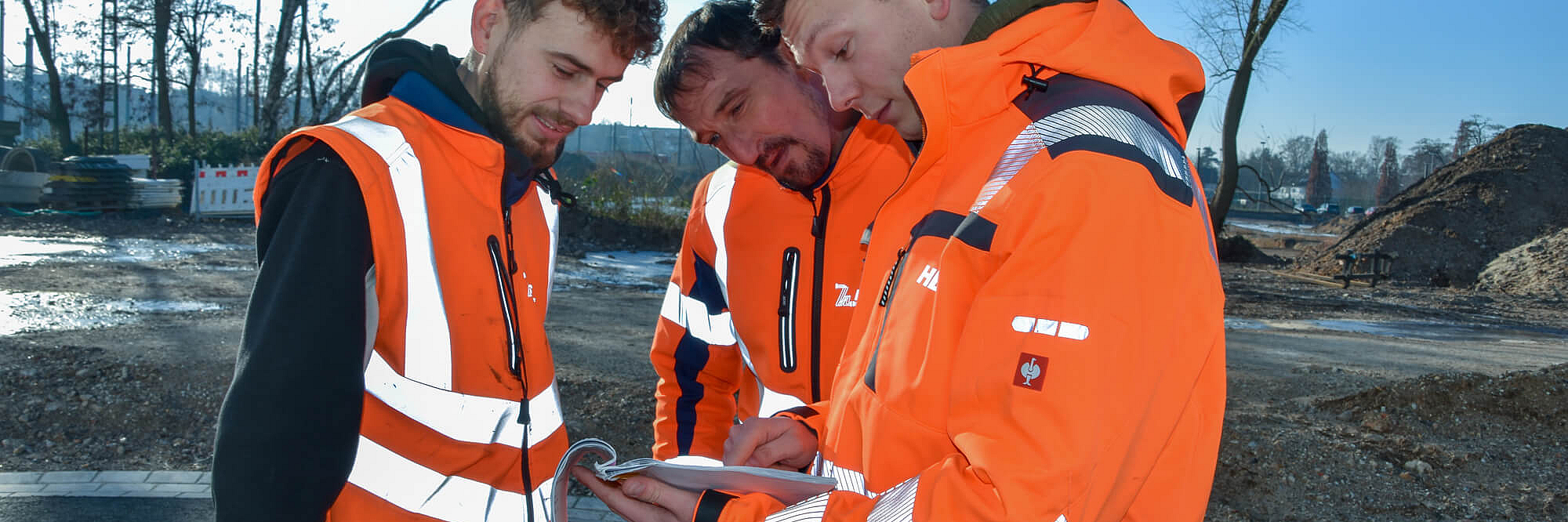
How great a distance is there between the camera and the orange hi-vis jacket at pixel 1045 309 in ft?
3.53

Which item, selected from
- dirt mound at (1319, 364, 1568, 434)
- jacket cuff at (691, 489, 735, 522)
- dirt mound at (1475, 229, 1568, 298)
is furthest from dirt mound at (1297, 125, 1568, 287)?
jacket cuff at (691, 489, 735, 522)

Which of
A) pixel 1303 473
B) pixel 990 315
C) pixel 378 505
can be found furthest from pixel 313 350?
pixel 1303 473

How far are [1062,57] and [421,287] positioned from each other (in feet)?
3.62

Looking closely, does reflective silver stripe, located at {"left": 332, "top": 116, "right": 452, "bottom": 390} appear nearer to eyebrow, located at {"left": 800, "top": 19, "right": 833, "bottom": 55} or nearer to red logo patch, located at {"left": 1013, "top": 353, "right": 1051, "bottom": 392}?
eyebrow, located at {"left": 800, "top": 19, "right": 833, "bottom": 55}

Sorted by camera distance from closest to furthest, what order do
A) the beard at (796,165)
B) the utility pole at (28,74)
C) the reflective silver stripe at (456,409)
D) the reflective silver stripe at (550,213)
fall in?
the reflective silver stripe at (456,409) → the reflective silver stripe at (550,213) → the beard at (796,165) → the utility pole at (28,74)

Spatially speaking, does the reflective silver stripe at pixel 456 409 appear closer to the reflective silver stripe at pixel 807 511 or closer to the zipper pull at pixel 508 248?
the zipper pull at pixel 508 248

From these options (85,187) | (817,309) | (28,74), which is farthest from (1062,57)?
(28,74)

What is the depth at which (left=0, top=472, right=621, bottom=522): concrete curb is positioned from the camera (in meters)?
3.96

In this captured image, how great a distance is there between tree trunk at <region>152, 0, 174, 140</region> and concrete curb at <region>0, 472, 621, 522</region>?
997 inches

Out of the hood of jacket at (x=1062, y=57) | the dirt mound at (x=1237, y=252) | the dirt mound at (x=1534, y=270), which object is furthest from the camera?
the dirt mound at (x=1237, y=252)

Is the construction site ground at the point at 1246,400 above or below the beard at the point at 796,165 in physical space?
below

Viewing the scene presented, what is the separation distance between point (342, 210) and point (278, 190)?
0.43 ft

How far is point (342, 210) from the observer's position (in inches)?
59.3

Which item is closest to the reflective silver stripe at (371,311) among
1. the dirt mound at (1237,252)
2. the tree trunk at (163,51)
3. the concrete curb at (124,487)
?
the concrete curb at (124,487)
